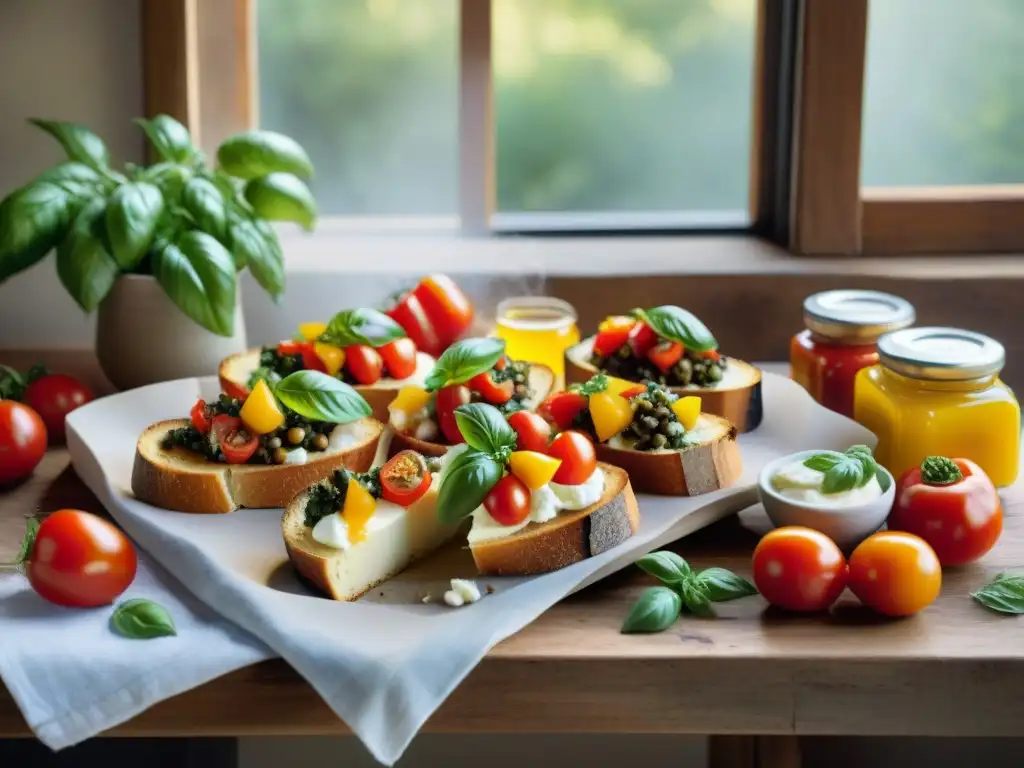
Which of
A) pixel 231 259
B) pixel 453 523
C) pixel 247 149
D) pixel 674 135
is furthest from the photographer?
pixel 674 135

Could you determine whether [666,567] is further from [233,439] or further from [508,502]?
[233,439]

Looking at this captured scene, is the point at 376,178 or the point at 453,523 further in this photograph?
the point at 376,178

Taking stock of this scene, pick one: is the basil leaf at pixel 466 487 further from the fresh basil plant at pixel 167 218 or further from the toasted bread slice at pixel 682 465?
the fresh basil plant at pixel 167 218

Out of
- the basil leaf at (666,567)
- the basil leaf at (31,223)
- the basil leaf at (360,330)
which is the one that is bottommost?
the basil leaf at (666,567)

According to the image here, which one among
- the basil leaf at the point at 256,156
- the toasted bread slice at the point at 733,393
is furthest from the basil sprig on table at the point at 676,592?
the basil leaf at the point at 256,156

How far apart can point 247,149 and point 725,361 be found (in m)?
0.83

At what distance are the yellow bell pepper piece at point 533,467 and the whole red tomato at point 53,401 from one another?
2.75 feet

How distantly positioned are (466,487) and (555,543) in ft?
0.41

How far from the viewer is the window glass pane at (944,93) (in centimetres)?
265

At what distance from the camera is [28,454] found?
1.87 meters

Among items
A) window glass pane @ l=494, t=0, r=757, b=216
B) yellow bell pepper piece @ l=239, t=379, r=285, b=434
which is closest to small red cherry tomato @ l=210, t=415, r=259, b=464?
yellow bell pepper piece @ l=239, t=379, r=285, b=434

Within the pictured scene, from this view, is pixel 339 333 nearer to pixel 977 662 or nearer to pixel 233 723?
pixel 233 723

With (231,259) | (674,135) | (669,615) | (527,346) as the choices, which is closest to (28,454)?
(231,259)

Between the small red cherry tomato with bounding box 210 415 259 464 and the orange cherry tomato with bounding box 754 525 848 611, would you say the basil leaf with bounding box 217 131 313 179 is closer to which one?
the small red cherry tomato with bounding box 210 415 259 464
